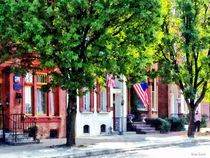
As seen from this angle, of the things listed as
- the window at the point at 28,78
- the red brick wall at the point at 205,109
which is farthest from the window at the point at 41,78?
the red brick wall at the point at 205,109

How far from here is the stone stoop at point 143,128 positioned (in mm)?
30203

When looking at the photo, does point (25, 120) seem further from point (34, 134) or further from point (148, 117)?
point (148, 117)

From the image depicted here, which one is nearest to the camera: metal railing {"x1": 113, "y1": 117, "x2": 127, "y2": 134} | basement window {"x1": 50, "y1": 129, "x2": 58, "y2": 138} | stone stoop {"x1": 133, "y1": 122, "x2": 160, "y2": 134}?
basement window {"x1": 50, "y1": 129, "x2": 58, "y2": 138}

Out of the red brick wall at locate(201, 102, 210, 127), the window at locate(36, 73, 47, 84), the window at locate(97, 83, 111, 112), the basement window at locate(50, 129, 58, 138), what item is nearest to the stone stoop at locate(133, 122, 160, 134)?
the window at locate(97, 83, 111, 112)

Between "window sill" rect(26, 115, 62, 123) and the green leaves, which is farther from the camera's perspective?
the green leaves

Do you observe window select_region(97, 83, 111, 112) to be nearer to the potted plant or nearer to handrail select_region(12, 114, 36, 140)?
handrail select_region(12, 114, 36, 140)

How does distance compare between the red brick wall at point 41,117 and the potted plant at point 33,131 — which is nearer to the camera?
the potted plant at point 33,131

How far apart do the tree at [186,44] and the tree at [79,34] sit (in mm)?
5963

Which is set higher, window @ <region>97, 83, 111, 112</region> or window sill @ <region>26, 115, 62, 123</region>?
window @ <region>97, 83, 111, 112</region>

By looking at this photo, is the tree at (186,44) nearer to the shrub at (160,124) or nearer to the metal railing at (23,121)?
the shrub at (160,124)

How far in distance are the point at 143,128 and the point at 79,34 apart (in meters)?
14.5

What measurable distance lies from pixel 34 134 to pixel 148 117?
14047mm

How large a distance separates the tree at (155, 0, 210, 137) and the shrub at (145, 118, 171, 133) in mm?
4949

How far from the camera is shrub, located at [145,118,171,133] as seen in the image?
31.2 m
